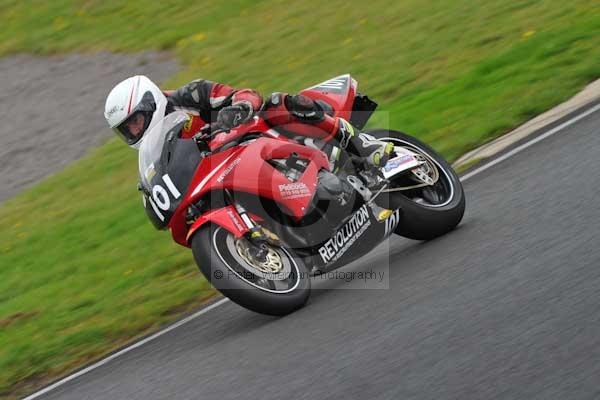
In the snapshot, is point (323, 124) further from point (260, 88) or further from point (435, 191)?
point (260, 88)

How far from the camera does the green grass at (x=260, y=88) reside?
323 inches

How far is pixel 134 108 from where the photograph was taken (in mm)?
6480

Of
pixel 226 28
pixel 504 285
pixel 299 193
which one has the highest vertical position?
pixel 299 193

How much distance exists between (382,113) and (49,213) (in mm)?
4154

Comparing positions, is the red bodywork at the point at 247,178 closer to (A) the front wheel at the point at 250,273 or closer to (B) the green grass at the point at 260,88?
(A) the front wheel at the point at 250,273

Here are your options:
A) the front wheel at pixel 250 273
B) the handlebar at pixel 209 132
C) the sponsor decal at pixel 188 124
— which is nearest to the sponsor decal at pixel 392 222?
the front wheel at pixel 250 273

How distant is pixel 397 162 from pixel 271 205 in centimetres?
99

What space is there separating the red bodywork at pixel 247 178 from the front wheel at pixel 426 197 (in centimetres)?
64

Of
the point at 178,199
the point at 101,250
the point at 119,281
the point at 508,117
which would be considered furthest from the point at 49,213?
the point at 178,199

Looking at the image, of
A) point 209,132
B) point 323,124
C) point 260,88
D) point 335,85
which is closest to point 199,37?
point 260,88

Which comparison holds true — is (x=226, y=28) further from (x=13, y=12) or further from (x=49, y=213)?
(x=13, y=12)

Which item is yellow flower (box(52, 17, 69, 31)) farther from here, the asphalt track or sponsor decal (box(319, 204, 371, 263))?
sponsor decal (box(319, 204, 371, 263))

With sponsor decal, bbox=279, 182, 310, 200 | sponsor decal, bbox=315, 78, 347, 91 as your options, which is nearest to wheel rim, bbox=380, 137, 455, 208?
sponsor decal, bbox=315, 78, 347, 91

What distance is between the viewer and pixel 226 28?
18.1m
